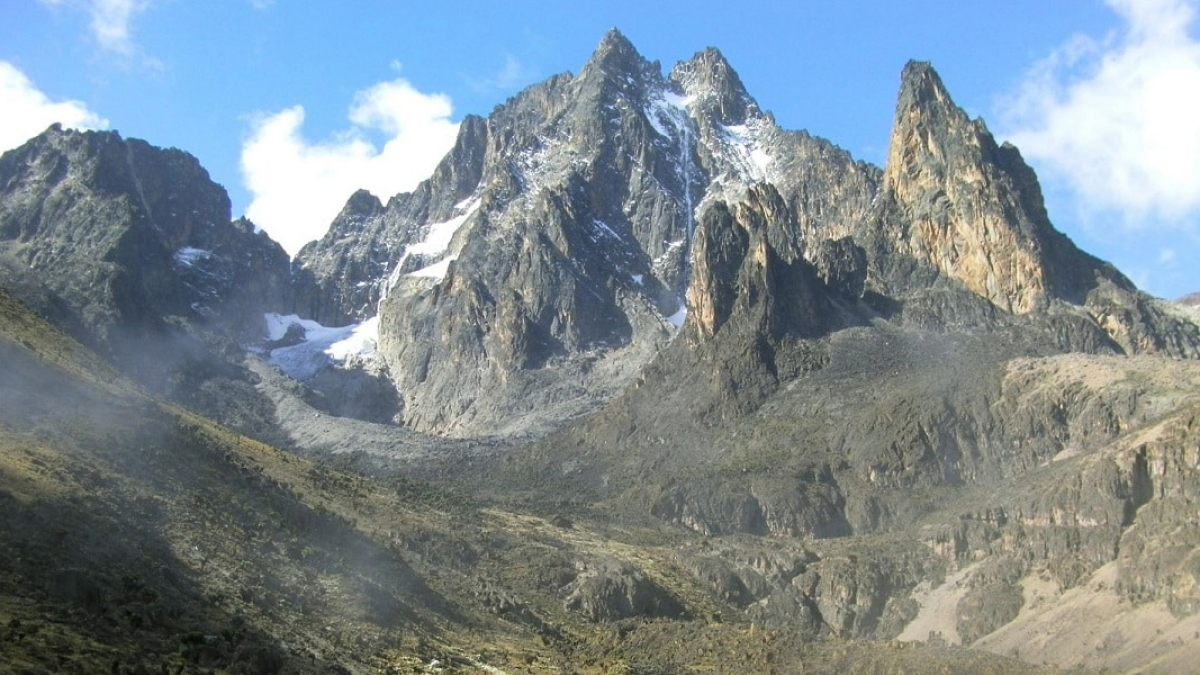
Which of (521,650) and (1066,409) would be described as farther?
(1066,409)

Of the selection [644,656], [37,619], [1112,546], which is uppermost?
[1112,546]

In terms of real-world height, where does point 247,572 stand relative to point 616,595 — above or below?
below

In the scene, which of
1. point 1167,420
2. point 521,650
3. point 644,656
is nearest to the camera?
point 521,650

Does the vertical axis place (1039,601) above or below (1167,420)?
below

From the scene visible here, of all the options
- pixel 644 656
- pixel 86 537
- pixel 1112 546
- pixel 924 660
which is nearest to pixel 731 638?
pixel 644 656

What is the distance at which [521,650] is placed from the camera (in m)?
115

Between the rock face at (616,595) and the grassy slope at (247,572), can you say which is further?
the rock face at (616,595)

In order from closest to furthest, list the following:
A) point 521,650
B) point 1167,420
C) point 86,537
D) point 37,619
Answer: point 37,619
point 86,537
point 521,650
point 1167,420

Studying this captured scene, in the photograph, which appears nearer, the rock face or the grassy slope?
the grassy slope

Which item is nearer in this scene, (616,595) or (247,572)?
(247,572)

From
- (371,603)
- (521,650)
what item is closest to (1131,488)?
(521,650)

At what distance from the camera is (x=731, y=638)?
421ft

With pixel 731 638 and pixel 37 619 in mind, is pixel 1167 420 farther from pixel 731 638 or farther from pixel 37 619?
pixel 37 619

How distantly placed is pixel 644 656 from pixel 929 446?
277 ft
